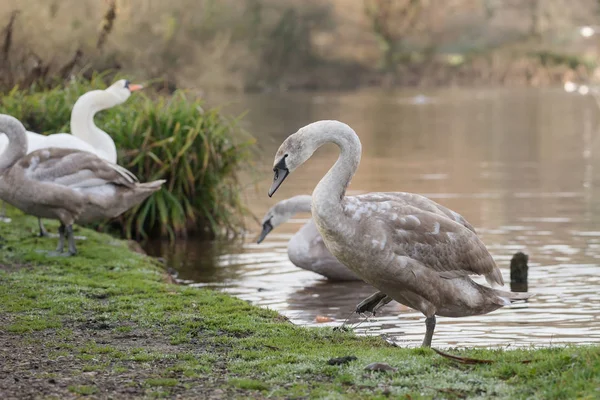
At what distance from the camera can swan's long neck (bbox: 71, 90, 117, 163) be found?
1359 centimetres

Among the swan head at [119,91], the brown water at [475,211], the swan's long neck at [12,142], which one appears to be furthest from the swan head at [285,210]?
the swan's long neck at [12,142]

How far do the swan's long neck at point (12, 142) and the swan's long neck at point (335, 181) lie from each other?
16.9ft

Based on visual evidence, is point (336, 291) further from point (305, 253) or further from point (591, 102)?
point (591, 102)

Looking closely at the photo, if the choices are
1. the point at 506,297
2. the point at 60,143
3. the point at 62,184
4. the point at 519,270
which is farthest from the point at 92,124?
the point at 506,297

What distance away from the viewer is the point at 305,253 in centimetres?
1202

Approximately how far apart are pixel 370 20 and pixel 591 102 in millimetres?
26975

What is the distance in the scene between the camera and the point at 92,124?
1376 centimetres

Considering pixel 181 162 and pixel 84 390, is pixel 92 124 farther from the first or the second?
pixel 84 390

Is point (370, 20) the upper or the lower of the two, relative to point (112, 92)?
upper

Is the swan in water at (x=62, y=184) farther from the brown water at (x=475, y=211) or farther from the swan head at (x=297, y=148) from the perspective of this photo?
the swan head at (x=297, y=148)

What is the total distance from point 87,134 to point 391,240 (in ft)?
23.5

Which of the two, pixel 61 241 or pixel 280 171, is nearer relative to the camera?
pixel 280 171

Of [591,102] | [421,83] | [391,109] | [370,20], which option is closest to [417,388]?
[391,109]

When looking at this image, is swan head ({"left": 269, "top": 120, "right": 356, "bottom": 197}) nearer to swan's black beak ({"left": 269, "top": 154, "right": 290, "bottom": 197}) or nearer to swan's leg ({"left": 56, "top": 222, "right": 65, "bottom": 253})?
swan's black beak ({"left": 269, "top": 154, "right": 290, "bottom": 197})
